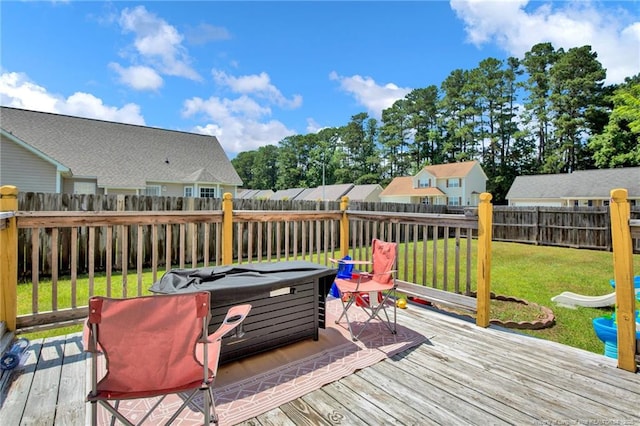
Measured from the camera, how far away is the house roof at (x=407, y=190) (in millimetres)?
30438

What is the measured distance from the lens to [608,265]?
27.8 ft

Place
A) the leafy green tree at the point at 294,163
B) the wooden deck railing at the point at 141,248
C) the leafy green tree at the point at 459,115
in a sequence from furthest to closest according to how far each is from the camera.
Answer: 1. the leafy green tree at the point at 294,163
2. the leafy green tree at the point at 459,115
3. the wooden deck railing at the point at 141,248

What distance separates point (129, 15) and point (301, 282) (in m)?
8.77

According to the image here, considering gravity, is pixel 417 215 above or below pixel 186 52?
below

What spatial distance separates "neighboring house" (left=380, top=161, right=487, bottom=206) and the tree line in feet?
16.9

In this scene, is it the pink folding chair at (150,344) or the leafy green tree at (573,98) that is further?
the leafy green tree at (573,98)

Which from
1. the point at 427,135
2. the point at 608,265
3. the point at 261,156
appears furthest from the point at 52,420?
the point at 261,156

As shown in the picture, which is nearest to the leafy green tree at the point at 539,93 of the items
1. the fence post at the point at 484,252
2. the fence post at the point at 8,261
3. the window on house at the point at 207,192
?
the window on house at the point at 207,192

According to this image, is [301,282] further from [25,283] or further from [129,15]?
[129,15]

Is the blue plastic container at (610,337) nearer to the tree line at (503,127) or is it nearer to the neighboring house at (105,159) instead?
the neighboring house at (105,159)

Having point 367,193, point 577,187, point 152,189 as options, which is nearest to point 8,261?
point 152,189

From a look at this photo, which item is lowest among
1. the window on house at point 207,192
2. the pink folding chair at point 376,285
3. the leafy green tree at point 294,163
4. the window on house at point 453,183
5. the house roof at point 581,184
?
the pink folding chair at point 376,285

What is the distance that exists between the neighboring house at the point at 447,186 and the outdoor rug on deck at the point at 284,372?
2804cm

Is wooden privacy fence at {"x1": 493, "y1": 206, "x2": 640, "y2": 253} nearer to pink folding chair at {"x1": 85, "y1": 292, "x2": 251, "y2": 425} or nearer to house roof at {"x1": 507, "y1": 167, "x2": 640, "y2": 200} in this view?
house roof at {"x1": 507, "y1": 167, "x2": 640, "y2": 200}
